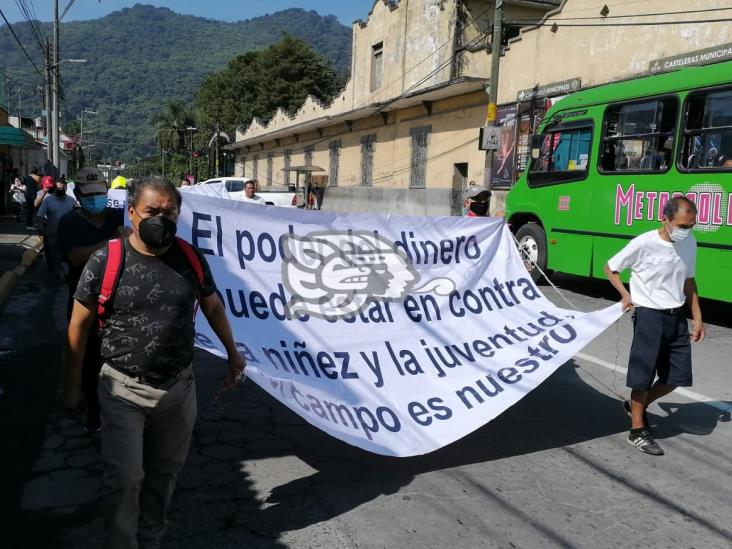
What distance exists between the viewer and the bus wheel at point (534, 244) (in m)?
11.9

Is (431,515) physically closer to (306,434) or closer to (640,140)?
(306,434)

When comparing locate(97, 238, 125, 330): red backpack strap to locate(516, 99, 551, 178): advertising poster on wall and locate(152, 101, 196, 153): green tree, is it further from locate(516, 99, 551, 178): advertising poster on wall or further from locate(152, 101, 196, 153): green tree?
locate(152, 101, 196, 153): green tree

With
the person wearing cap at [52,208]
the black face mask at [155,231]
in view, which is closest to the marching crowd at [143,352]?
the black face mask at [155,231]

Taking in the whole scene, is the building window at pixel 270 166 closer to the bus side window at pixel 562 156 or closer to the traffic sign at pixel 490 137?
the traffic sign at pixel 490 137

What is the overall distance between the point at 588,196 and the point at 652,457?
721 centimetres

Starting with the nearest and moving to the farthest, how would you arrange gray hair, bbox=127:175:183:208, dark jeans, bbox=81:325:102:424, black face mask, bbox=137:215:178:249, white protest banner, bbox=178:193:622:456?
black face mask, bbox=137:215:178:249, gray hair, bbox=127:175:183:208, white protest banner, bbox=178:193:622:456, dark jeans, bbox=81:325:102:424

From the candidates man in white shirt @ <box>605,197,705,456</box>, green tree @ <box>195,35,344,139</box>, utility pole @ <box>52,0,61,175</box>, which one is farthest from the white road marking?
green tree @ <box>195,35,344,139</box>

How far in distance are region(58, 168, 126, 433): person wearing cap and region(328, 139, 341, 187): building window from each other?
30591 mm

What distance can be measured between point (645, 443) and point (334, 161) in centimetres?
3177

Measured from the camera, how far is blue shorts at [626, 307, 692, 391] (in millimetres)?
4527

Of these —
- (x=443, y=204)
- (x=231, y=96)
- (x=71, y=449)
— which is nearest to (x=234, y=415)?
(x=71, y=449)

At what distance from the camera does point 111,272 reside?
2633mm

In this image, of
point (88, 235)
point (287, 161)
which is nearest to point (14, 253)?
point (88, 235)

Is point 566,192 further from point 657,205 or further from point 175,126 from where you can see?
point 175,126
